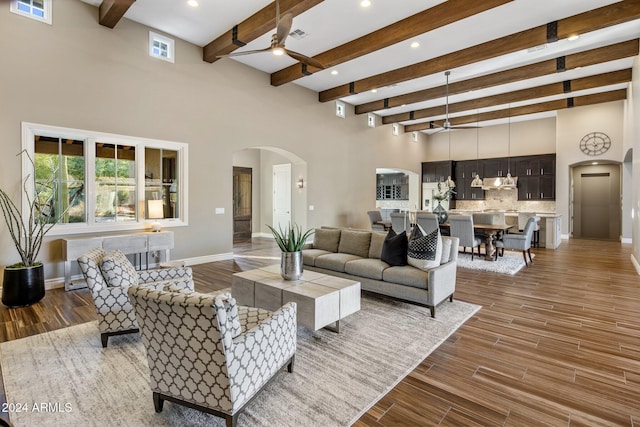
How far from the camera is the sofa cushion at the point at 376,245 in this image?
15.1ft

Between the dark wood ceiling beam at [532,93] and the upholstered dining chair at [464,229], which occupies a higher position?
the dark wood ceiling beam at [532,93]

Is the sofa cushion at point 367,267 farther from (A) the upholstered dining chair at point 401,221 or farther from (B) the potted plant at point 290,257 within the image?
(A) the upholstered dining chair at point 401,221

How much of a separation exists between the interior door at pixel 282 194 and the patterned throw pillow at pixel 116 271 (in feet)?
22.9

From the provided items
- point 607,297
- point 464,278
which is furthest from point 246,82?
point 607,297

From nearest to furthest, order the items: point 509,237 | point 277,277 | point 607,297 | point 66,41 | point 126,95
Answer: point 277,277 → point 607,297 → point 66,41 → point 126,95 → point 509,237

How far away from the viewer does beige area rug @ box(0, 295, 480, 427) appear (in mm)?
2012

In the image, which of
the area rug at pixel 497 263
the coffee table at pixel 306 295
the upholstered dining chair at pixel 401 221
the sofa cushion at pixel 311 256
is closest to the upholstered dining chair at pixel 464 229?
the area rug at pixel 497 263

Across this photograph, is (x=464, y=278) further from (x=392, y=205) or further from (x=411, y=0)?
(x=392, y=205)

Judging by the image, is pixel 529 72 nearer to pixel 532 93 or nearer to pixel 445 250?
pixel 532 93

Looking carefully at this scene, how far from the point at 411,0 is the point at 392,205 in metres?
10.4

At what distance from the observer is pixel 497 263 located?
6496 millimetres

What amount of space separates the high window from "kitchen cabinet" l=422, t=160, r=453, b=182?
12.1 m

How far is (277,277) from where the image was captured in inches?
143

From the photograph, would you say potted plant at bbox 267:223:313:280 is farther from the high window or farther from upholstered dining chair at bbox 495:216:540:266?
upholstered dining chair at bbox 495:216:540:266
